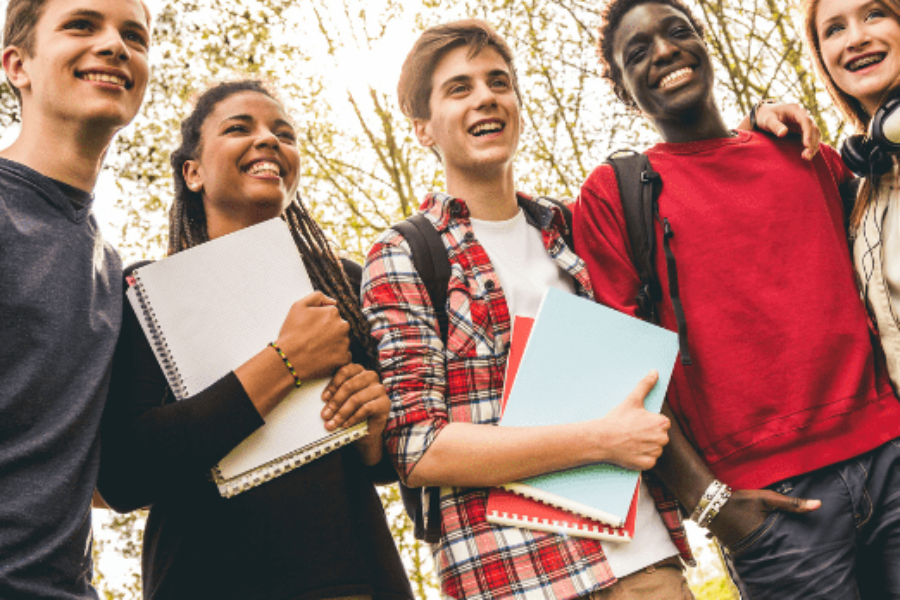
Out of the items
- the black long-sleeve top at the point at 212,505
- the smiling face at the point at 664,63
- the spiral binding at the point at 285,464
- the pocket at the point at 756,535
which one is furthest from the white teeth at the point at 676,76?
the black long-sleeve top at the point at 212,505

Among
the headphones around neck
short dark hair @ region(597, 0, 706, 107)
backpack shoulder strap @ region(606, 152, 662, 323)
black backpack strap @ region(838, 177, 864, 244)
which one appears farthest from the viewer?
short dark hair @ region(597, 0, 706, 107)

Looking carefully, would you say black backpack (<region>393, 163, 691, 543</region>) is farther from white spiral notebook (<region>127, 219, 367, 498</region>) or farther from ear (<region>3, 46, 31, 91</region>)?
ear (<region>3, 46, 31, 91</region>)

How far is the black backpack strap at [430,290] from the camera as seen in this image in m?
1.84

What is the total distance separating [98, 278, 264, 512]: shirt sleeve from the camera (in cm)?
157

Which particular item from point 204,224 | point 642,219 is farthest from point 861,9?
point 204,224

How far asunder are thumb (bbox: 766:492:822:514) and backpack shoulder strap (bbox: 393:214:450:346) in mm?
937

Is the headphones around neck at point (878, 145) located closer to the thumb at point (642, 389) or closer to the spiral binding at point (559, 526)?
the thumb at point (642, 389)

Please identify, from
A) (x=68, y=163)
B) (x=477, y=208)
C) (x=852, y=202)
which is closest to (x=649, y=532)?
(x=477, y=208)

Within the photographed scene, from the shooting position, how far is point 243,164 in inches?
85.4

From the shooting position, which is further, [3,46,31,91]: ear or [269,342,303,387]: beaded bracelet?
[3,46,31,91]: ear

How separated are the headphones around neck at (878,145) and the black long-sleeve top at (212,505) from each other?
171 centimetres

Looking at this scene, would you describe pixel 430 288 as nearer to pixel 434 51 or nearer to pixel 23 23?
pixel 434 51

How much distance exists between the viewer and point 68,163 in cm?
173

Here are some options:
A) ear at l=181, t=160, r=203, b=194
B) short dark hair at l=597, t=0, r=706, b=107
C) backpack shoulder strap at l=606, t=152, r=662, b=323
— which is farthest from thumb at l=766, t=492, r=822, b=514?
ear at l=181, t=160, r=203, b=194
